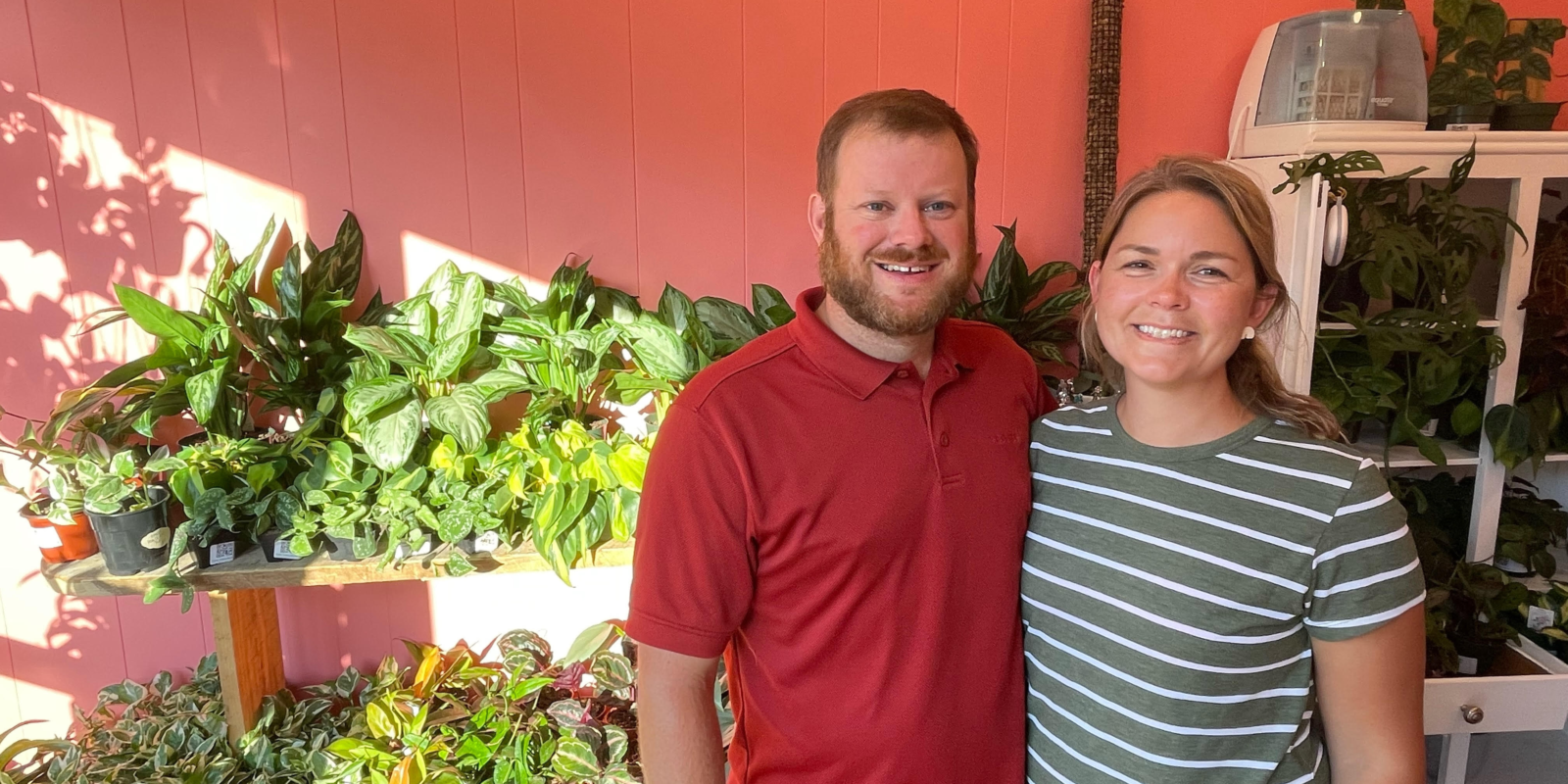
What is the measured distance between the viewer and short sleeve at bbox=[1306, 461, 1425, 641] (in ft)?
3.26

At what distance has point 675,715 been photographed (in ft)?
3.78

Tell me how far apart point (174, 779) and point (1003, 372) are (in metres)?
1.91

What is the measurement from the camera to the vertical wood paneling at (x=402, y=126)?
2029 millimetres

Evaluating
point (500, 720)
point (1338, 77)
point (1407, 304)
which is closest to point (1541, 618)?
point (1407, 304)

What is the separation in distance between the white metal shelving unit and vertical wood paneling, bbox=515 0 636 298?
4.71 ft

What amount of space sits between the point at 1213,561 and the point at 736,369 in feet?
2.03

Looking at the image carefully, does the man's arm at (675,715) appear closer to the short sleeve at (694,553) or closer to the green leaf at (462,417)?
the short sleeve at (694,553)

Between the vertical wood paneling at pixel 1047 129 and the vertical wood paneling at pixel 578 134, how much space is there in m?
0.95

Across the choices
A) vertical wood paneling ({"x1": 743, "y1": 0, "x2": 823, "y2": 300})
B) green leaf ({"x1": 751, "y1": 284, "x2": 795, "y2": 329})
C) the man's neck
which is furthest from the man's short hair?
vertical wood paneling ({"x1": 743, "y1": 0, "x2": 823, "y2": 300})

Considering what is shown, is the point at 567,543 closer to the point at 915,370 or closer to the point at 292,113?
the point at 915,370

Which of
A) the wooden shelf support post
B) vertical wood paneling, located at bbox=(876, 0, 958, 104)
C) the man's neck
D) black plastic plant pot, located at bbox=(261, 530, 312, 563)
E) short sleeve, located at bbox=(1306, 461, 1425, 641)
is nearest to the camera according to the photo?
short sleeve, located at bbox=(1306, 461, 1425, 641)

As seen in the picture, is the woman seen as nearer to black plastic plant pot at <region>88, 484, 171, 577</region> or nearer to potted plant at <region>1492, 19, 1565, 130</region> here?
potted plant at <region>1492, 19, 1565, 130</region>

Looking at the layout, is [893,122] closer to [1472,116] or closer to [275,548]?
[275,548]

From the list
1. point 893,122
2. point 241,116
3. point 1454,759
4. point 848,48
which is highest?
point 848,48
